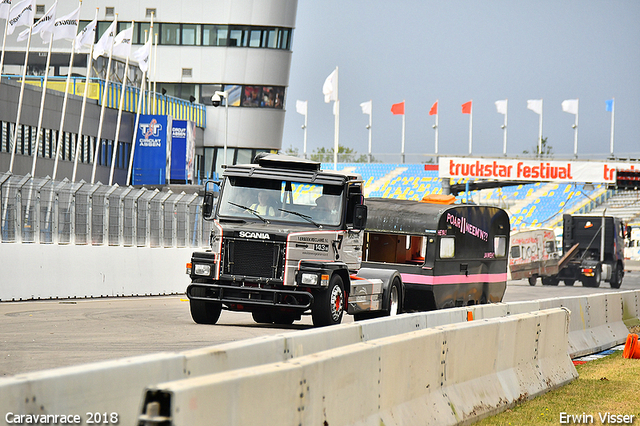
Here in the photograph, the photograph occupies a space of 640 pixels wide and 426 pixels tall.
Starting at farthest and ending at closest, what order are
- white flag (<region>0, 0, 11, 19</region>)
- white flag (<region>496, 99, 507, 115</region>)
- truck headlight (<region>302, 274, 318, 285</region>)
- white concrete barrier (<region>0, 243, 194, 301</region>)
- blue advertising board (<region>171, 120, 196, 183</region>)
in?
white flag (<region>496, 99, 507, 115</region>), blue advertising board (<region>171, 120, 196, 183</region>), white flag (<region>0, 0, 11, 19</region>), white concrete barrier (<region>0, 243, 194, 301</region>), truck headlight (<region>302, 274, 318, 285</region>)

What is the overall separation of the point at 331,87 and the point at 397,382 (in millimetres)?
38015

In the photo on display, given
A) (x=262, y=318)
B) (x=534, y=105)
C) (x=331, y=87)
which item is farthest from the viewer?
(x=534, y=105)

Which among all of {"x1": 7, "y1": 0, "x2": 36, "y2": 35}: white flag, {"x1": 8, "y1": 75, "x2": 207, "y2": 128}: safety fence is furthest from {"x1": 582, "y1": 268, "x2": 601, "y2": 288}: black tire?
{"x1": 7, "y1": 0, "x2": 36, "y2": 35}: white flag

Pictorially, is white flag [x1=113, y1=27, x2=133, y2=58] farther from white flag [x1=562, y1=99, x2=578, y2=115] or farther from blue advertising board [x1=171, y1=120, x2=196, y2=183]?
white flag [x1=562, y1=99, x2=578, y2=115]

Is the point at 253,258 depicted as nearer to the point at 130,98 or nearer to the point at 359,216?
the point at 359,216

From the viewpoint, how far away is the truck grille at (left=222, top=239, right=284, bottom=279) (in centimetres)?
1532

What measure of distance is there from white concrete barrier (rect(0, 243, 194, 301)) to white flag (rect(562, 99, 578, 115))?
5858 cm

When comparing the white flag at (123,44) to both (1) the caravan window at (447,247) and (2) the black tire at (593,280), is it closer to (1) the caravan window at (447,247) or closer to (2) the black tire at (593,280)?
(2) the black tire at (593,280)

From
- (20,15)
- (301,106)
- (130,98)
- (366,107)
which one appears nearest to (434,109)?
(366,107)

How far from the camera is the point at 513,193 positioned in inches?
3132

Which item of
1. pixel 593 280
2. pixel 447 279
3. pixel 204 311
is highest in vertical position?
pixel 593 280

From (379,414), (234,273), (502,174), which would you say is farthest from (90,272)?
(502,174)

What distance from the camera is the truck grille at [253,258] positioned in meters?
15.3

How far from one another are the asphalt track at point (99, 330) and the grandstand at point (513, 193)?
49099 mm
